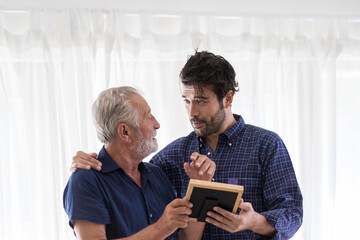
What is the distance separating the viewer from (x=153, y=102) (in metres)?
2.89

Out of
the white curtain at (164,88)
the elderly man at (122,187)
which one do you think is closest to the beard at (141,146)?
the elderly man at (122,187)

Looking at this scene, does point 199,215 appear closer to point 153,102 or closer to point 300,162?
point 153,102

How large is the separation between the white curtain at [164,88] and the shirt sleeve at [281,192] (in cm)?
100

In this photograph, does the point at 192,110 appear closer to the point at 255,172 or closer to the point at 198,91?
the point at 198,91

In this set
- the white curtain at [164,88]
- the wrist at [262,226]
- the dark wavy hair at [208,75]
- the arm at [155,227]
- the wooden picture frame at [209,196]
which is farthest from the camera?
the white curtain at [164,88]

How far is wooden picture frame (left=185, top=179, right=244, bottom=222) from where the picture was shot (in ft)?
5.05

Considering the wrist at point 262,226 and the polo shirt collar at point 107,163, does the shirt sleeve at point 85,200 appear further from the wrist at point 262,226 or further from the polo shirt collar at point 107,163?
the wrist at point 262,226

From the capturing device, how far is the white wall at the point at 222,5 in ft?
9.04

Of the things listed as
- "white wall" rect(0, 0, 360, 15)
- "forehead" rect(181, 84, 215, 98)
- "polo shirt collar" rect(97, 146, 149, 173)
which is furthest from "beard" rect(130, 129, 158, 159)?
"white wall" rect(0, 0, 360, 15)

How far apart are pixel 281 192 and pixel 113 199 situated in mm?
727
